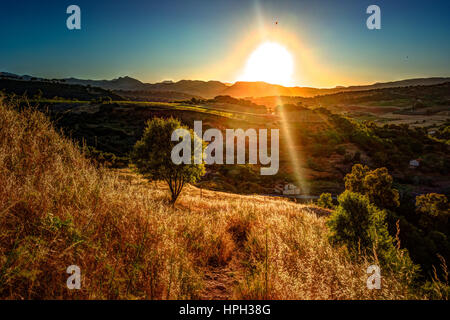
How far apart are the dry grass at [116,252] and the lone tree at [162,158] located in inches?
316

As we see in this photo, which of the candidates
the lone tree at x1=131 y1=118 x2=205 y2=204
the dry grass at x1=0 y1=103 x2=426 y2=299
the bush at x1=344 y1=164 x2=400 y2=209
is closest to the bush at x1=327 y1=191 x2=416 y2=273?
the dry grass at x1=0 y1=103 x2=426 y2=299

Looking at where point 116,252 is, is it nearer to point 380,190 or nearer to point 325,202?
point 325,202

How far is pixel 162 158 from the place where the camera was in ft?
42.9

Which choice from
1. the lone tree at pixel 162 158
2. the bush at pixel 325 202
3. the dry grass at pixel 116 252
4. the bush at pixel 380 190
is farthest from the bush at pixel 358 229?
the bush at pixel 380 190

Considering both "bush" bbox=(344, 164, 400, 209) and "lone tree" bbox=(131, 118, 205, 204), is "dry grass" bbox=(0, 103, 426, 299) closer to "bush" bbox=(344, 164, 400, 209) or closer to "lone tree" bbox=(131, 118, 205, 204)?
"lone tree" bbox=(131, 118, 205, 204)

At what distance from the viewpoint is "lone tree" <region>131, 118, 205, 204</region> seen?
1318cm

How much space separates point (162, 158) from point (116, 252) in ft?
33.1

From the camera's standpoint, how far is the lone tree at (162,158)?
43.2 feet

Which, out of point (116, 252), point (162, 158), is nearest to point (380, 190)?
point (162, 158)

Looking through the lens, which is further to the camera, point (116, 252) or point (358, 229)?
point (358, 229)

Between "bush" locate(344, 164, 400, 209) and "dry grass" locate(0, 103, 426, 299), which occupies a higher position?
"dry grass" locate(0, 103, 426, 299)

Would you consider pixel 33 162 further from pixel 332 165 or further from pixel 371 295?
pixel 332 165

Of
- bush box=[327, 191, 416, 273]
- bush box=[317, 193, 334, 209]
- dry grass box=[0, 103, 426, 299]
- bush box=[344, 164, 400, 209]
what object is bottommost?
bush box=[317, 193, 334, 209]

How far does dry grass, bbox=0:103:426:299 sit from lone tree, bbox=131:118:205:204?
8.03m
